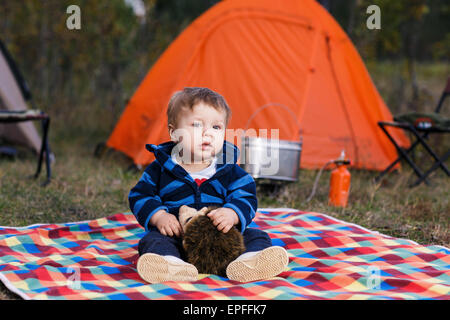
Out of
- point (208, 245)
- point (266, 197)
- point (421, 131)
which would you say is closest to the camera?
point (208, 245)

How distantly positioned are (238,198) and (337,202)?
5.31 feet

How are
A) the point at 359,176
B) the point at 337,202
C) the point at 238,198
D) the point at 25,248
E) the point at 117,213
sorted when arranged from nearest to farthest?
the point at 238,198 → the point at 25,248 → the point at 117,213 → the point at 337,202 → the point at 359,176

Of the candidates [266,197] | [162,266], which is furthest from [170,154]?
[266,197]

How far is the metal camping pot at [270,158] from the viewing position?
3596 millimetres

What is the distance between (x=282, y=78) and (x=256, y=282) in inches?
119

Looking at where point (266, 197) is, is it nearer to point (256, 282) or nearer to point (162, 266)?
point (256, 282)

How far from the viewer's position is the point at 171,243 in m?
2.02

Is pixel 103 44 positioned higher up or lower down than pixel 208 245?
higher up

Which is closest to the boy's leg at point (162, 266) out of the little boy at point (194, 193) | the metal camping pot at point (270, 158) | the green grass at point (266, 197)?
the little boy at point (194, 193)

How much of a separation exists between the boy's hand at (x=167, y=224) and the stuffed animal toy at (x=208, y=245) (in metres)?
0.03

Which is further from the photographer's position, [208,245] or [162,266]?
[208,245]

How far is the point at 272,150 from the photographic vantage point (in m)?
3.62

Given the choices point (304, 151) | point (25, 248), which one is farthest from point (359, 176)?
point (25, 248)

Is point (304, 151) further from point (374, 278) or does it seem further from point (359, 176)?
point (374, 278)
